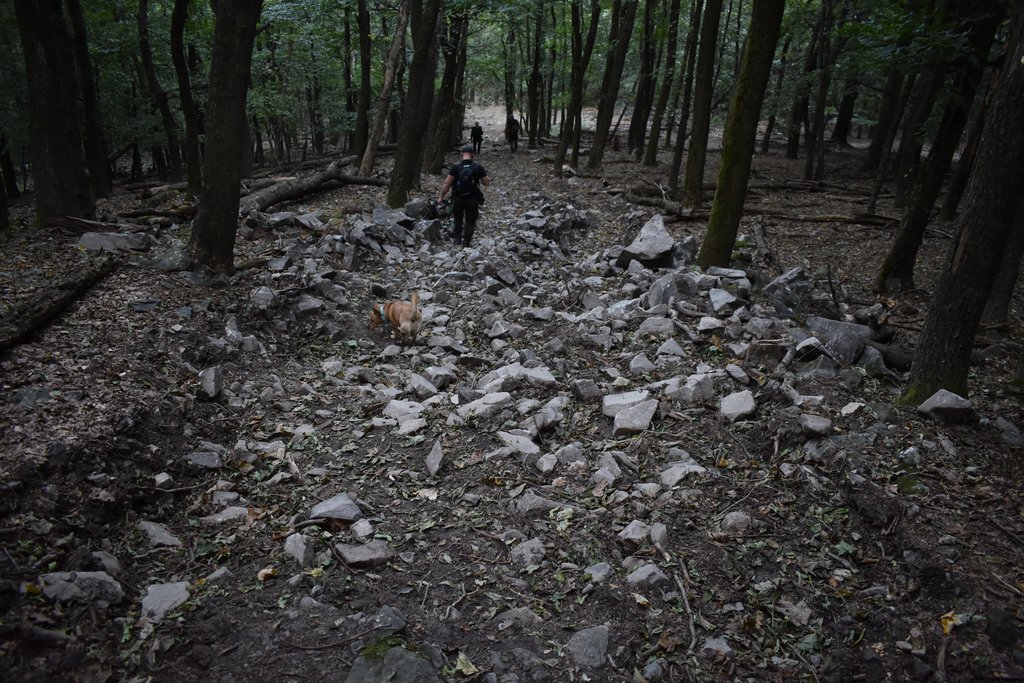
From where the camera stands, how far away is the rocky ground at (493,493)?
282 cm

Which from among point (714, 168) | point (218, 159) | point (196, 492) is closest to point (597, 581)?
point (196, 492)

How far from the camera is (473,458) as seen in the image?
4.45 meters

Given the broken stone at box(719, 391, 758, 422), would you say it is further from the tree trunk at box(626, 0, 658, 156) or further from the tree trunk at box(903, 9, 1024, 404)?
the tree trunk at box(626, 0, 658, 156)

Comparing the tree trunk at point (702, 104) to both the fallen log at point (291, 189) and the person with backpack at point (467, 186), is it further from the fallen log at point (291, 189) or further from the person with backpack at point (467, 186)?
the fallen log at point (291, 189)

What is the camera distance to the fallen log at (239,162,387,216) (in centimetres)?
1041

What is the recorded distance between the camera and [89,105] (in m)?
12.7

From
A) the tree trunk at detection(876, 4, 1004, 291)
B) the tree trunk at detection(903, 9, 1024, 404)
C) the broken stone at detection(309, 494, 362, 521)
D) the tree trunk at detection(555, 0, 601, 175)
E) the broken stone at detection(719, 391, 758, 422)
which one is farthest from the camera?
the tree trunk at detection(555, 0, 601, 175)

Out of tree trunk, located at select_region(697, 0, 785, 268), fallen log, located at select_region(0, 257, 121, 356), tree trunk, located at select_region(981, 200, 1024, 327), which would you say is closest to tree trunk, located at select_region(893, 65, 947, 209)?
tree trunk, located at select_region(981, 200, 1024, 327)

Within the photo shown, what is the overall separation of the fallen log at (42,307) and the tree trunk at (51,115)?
10.8 ft

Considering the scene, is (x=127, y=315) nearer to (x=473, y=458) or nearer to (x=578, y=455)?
(x=473, y=458)

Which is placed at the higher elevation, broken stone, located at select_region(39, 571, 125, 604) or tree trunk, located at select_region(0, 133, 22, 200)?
tree trunk, located at select_region(0, 133, 22, 200)

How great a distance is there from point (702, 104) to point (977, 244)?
8.00m

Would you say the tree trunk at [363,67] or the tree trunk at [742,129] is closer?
the tree trunk at [742,129]

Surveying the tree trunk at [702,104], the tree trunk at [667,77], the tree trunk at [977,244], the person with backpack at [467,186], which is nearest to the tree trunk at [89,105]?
the person with backpack at [467,186]
